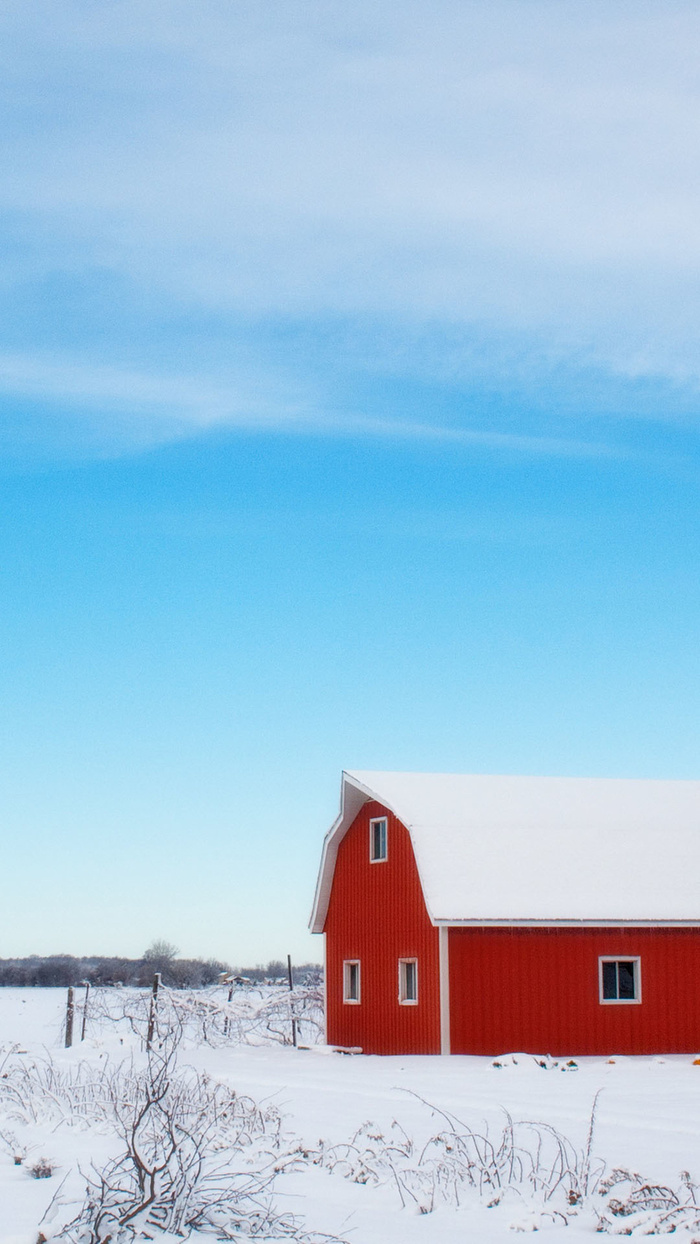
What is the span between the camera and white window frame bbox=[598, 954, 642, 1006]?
26141mm

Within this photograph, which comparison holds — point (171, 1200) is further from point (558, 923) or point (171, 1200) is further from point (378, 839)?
point (378, 839)

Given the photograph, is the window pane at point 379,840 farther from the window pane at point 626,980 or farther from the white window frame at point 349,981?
the window pane at point 626,980

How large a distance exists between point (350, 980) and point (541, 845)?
571 cm

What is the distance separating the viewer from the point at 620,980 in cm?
2641

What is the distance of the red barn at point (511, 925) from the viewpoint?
83.9 feet

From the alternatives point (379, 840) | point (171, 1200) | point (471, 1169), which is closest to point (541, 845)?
point (379, 840)

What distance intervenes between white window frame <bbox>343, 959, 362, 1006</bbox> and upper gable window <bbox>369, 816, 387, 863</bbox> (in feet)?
8.14

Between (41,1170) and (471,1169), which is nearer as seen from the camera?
(41,1170)

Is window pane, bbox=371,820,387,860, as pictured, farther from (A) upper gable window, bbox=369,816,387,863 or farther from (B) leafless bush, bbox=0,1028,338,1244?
(B) leafless bush, bbox=0,1028,338,1244

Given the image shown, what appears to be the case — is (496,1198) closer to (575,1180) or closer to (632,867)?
(575,1180)

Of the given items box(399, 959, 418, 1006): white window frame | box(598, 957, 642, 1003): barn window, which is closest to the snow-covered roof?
box(598, 957, 642, 1003): barn window

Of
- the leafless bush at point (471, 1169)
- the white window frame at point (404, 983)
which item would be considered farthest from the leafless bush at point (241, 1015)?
the leafless bush at point (471, 1169)

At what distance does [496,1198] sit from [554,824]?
2012cm

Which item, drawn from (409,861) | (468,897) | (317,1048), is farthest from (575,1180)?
(317,1048)
